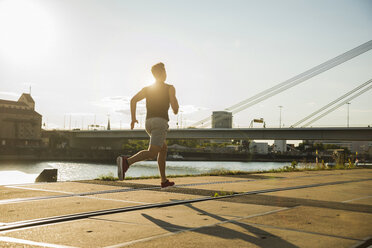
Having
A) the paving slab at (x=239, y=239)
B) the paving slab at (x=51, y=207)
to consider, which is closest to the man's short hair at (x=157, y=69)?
the paving slab at (x=51, y=207)

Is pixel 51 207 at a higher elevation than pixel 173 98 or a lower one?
lower

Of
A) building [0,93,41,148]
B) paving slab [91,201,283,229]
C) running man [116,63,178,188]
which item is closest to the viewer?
paving slab [91,201,283,229]

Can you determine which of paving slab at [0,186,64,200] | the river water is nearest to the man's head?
paving slab at [0,186,64,200]

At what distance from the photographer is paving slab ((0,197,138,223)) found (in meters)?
3.53

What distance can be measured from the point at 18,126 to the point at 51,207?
338ft

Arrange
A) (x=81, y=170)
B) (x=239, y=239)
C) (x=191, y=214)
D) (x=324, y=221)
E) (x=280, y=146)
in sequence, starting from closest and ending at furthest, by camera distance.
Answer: (x=239, y=239) < (x=324, y=221) < (x=191, y=214) < (x=81, y=170) < (x=280, y=146)

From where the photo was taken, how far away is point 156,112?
5.46 meters

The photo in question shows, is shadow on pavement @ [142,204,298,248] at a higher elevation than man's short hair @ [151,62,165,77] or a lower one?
lower

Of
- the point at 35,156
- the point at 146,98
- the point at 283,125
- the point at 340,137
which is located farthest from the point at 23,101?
the point at 146,98

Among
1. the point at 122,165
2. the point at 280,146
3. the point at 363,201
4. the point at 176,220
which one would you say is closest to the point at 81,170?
the point at 122,165

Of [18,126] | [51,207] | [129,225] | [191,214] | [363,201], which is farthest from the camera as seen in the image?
[18,126]

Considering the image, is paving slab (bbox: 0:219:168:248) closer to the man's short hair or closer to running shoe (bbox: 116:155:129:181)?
running shoe (bbox: 116:155:129:181)

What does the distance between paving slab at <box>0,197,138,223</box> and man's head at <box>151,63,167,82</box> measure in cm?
189

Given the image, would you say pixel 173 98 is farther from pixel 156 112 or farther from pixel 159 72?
pixel 159 72
